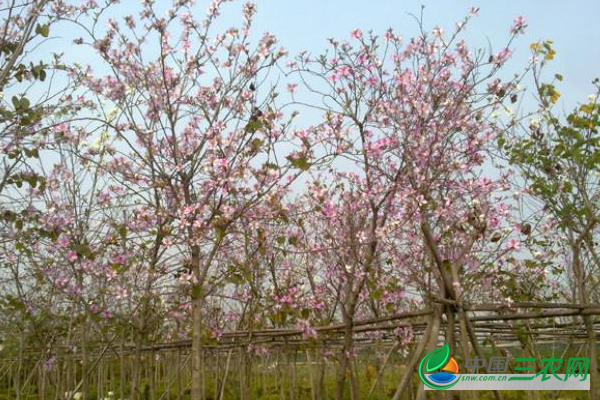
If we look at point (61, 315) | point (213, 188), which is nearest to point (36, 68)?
point (213, 188)

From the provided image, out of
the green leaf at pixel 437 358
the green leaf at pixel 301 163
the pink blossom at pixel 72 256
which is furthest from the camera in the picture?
the pink blossom at pixel 72 256

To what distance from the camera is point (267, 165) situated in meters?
3.97

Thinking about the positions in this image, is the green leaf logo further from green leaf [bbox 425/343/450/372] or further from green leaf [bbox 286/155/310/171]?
green leaf [bbox 286/155/310/171]

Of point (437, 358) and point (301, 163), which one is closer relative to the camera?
point (301, 163)

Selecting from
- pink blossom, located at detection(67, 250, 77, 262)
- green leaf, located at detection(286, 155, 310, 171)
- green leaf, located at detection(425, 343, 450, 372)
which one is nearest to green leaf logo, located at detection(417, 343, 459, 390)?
green leaf, located at detection(425, 343, 450, 372)

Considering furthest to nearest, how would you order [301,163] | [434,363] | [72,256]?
[72,256] → [434,363] → [301,163]

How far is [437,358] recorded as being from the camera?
13.1 ft

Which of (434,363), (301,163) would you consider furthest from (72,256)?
(434,363)

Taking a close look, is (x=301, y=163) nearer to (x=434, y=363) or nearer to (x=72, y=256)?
(x=434, y=363)

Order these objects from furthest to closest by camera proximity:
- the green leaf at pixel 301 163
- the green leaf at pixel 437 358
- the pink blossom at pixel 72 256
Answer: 1. the pink blossom at pixel 72 256
2. the green leaf at pixel 437 358
3. the green leaf at pixel 301 163

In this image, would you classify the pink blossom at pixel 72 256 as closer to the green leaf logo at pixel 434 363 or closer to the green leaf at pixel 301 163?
the green leaf at pixel 301 163

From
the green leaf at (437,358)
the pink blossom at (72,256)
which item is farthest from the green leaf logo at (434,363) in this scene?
the pink blossom at (72,256)

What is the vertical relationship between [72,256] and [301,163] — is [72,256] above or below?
below

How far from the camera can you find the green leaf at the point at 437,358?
12.8 feet
